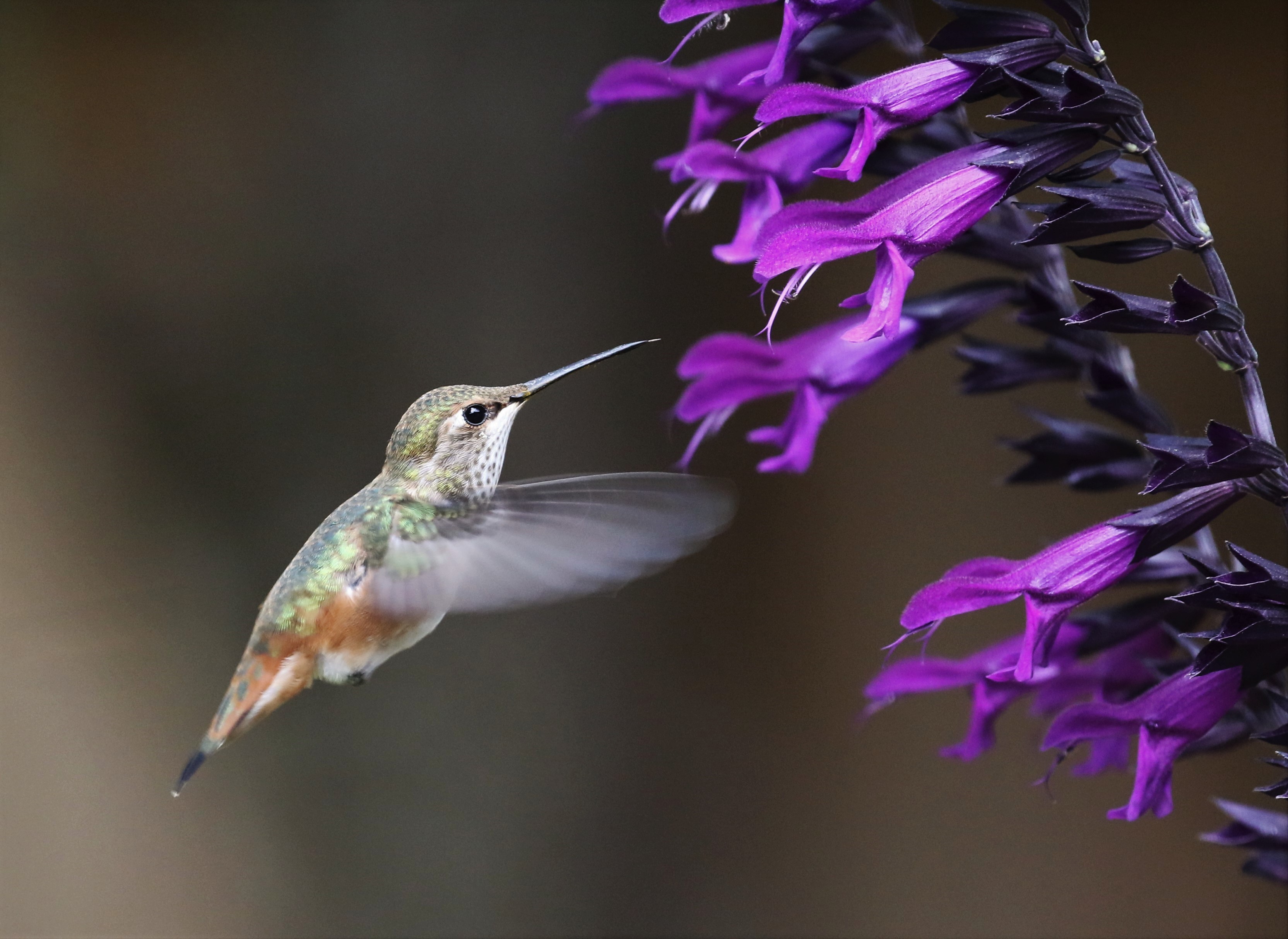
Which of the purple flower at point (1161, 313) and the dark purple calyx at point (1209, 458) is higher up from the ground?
the purple flower at point (1161, 313)

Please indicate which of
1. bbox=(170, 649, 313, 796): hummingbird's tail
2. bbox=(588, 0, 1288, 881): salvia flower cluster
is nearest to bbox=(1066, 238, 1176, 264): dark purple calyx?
bbox=(588, 0, 1288, 881): salvia flower cluster

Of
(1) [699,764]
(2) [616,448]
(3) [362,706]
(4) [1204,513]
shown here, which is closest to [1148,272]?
(2) [616,448]

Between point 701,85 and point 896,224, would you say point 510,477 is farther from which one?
point 896,224

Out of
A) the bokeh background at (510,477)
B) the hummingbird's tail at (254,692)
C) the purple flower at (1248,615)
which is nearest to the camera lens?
the purple flower at (1248,615)

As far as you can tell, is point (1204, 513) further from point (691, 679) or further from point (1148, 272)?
point (691, 679)

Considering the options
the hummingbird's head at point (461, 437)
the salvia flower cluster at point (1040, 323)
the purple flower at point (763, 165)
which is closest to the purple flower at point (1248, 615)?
the salvia flower cluster at point (1040, 323)

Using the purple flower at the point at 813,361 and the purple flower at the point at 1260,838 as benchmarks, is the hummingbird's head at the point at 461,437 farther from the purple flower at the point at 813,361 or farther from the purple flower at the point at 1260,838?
the purple flower at the point at 1260,838
